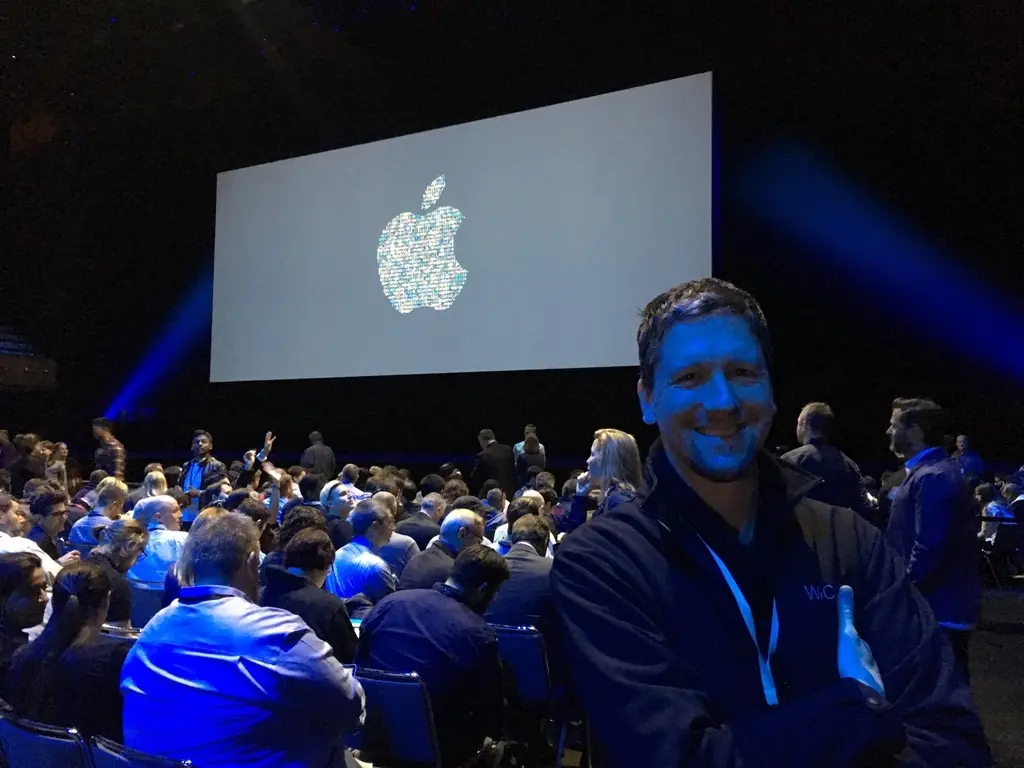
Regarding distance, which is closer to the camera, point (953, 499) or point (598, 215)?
point (953, 499)

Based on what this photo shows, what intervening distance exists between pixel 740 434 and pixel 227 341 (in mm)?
12393

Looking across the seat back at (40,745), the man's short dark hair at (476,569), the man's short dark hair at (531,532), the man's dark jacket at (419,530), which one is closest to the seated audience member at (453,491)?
the man's dark jacket at (419,530)

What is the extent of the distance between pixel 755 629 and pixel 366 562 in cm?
328

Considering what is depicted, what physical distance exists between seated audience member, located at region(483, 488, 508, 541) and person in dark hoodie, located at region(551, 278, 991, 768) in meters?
4.16

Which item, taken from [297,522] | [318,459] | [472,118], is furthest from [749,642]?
[472,118]

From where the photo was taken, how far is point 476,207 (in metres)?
10.1

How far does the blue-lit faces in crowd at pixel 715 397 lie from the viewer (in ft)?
3.25

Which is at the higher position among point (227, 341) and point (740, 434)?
point (227, 341)

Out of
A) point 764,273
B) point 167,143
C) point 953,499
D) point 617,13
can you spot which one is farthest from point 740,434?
point 167,143

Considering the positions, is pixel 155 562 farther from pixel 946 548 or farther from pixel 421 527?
pixel 946 548

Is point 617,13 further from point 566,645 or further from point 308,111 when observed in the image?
point 566,645

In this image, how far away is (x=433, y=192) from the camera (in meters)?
10.5

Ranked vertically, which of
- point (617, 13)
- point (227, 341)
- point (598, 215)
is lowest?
point (227, 341)

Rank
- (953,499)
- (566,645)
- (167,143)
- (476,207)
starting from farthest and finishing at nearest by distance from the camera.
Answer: (167,143) < (476,207) < (953,499) < (566,645)
